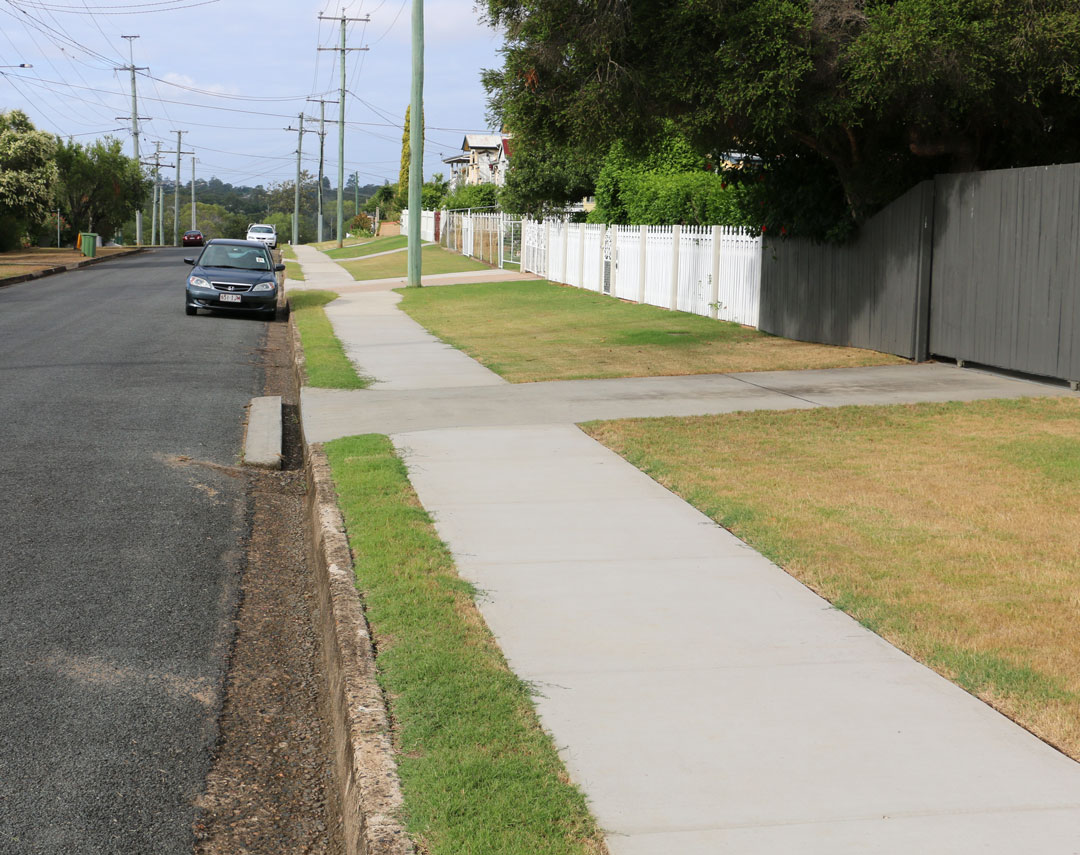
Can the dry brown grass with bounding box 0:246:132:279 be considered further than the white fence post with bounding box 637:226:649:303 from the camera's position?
Yes

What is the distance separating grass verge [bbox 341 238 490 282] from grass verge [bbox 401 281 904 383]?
1374 centimetres

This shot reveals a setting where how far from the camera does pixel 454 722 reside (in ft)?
13.7

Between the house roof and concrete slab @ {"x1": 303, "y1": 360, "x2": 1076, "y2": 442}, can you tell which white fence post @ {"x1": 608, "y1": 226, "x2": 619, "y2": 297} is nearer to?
concrete slab @ {"x1": 303, "y1": 360, "x2": 1076, "y2": 442}

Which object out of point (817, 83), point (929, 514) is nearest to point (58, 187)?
point (817, 83)

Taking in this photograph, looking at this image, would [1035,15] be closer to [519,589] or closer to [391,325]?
[519,589]

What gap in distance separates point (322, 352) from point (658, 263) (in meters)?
9.49

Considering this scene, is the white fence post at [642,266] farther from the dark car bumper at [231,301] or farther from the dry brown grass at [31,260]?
the dry brown grass at [31,260]

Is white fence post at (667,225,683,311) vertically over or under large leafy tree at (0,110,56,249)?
under

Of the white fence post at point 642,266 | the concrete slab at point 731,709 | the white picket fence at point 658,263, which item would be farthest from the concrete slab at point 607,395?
the white fence post at point 642,266

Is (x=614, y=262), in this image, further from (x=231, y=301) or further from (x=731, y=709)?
(x=731, y=709)

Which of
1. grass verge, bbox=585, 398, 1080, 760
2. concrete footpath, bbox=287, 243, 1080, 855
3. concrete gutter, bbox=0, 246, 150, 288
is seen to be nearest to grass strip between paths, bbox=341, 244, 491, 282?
concrete gutter, bbox=0, 246, 150, 288

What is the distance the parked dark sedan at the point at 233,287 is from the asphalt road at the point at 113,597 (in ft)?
28.1

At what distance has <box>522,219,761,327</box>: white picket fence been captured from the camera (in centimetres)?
2016

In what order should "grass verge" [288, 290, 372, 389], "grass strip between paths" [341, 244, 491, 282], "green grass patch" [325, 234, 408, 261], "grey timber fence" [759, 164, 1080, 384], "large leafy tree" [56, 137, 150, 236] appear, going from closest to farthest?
"grey timber fence" [759, 164, 1080, 384] < "grass verge" [288, 290, 372, 389] < "grass strip between paths" [341, 244, 491, 282] < "green grass patch" [325, 234, 408, 261] < "large leafy tree" [56, 137, 150, 236]
